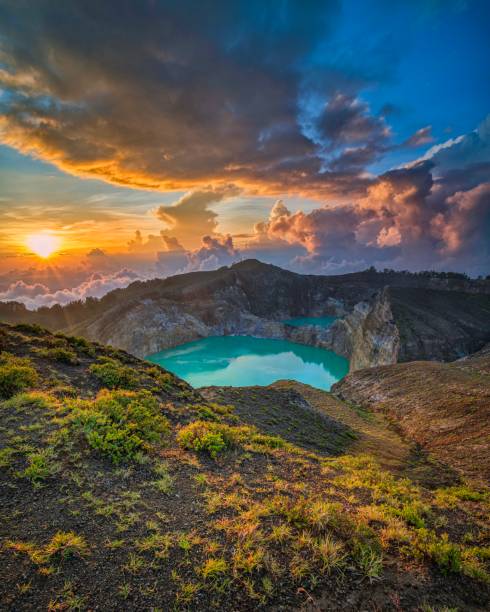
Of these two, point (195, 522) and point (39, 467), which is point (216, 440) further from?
point (39, 467)

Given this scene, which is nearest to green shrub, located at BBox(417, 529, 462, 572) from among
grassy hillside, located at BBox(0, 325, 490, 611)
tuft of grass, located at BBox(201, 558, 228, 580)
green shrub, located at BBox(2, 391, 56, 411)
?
grassy hillside, located at BBox(0, 325, 490, 611)

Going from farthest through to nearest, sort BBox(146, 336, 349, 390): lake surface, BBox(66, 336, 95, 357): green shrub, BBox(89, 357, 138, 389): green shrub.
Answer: BBox(146, 336, 349, 390): lake surface → BBox(66, 336, 95, 357): green shrub → BBox(89, 357, 138, 389): green shrub

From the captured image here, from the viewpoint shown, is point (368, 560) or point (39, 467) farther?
point (39, 467)

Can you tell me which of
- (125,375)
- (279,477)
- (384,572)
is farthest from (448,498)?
(125,375)

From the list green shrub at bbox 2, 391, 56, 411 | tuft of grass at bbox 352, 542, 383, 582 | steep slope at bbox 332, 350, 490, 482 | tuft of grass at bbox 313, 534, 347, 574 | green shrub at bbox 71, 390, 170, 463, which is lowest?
steep slope at bbox 332, 350, 490, 482

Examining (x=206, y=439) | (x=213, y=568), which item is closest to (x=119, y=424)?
(x=206, y=439)

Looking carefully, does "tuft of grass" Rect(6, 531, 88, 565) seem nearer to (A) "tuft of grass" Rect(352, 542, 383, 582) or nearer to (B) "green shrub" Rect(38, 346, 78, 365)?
(A) "tuft of grass" Rect(352, 542, 383, 582)

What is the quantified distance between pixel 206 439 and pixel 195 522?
4.54 meters

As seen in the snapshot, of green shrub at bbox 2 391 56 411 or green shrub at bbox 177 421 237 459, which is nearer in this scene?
green shrub at bbox 2 391 56 411

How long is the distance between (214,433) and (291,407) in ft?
51.8

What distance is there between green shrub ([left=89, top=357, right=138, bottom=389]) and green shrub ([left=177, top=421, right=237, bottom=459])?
5622 mm

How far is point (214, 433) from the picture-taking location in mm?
12508

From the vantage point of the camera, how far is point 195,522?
707cm

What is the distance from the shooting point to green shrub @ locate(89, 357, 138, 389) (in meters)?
15.8
